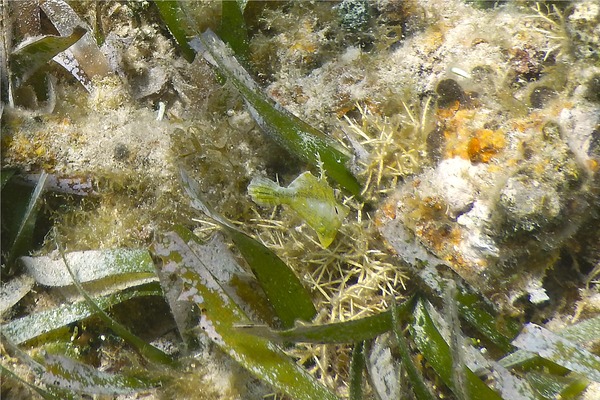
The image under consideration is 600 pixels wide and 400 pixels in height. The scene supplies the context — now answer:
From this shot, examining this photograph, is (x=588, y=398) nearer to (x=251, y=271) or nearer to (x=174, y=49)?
(x=251, y=271)

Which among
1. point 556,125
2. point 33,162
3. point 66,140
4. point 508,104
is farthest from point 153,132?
point 556,125

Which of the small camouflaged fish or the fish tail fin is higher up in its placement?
the fish tail fin

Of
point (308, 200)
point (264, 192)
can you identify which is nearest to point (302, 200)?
point (308, 200)

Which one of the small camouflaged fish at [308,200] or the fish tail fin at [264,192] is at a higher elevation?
the fish tail fin at [264,192]

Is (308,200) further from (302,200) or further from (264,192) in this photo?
(264,192)
